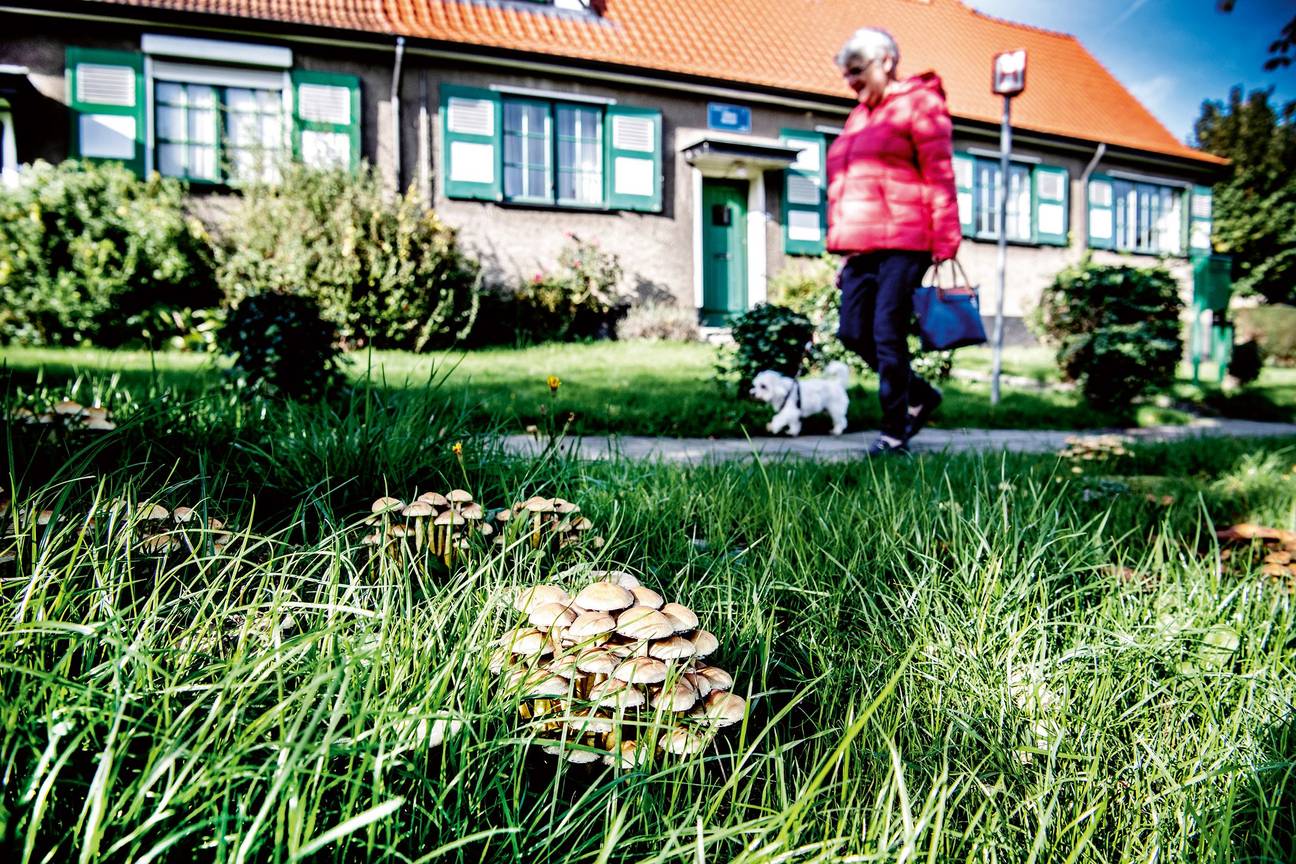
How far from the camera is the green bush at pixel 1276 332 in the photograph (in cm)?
1738

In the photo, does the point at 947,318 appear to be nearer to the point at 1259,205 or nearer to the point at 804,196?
the point at 804,196

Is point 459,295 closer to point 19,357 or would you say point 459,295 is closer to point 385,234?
point 385,234

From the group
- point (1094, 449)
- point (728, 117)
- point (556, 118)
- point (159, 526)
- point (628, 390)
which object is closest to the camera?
point (159, 526)

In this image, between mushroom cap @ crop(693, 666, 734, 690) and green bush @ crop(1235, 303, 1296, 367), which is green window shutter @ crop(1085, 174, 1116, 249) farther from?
mushroom cap @ crop(693, 666, 734, 690)

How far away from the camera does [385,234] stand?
9.36 m

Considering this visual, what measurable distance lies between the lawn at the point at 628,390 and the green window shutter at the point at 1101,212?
24.2ft

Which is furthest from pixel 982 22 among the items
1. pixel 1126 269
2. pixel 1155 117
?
pixel 1126 269

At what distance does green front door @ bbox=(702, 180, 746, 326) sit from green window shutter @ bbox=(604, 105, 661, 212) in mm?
1150

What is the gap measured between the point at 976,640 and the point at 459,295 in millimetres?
9565

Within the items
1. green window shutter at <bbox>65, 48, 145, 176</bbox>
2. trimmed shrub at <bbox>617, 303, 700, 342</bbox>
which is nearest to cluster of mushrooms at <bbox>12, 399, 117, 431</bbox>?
green window shutter at <bbox>65, 48, 145, 176</bbox>

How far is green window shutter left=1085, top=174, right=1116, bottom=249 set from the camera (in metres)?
16.9

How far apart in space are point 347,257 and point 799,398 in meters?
5.66

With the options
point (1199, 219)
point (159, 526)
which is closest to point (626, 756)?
point (159, 526)

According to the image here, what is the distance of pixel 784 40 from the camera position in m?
14.8
